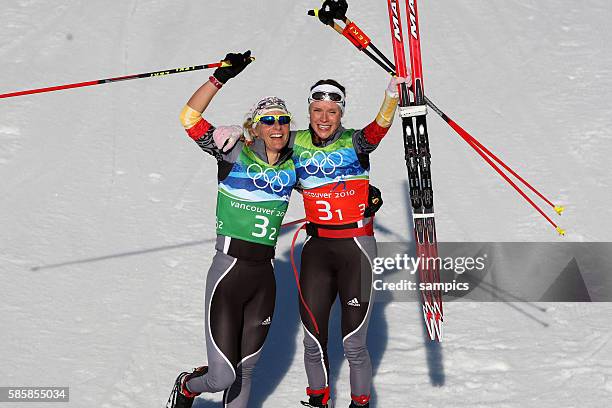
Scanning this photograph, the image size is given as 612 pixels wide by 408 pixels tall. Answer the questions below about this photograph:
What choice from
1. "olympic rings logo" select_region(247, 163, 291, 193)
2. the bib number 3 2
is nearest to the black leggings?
the bib number 3 2

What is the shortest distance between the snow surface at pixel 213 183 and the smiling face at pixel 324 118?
2.12 metres

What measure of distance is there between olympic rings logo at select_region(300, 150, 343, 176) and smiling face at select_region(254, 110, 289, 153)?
23 centimetres

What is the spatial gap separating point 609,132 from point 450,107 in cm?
212

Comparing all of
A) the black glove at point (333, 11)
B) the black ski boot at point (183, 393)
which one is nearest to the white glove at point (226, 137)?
the black glove at point (333, 11)

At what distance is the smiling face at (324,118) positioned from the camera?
5.61 meters

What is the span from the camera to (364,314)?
18.7 feet

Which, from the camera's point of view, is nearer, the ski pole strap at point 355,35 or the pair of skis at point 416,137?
the pair of skis at point 416,137

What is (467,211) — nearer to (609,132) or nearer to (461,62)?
(609,132)

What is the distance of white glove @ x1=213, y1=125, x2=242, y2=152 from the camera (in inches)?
210

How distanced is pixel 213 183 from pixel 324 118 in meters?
4.26

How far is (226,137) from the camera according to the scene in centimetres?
534

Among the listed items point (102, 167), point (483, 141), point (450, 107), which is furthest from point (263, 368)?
point (450, 107)

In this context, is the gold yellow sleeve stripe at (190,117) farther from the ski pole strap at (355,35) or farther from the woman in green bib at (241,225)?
the ski pole strap at (355,35)

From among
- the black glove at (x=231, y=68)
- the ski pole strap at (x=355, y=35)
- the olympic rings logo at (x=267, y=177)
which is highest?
the ski pole strap at (x=355, y=35)
